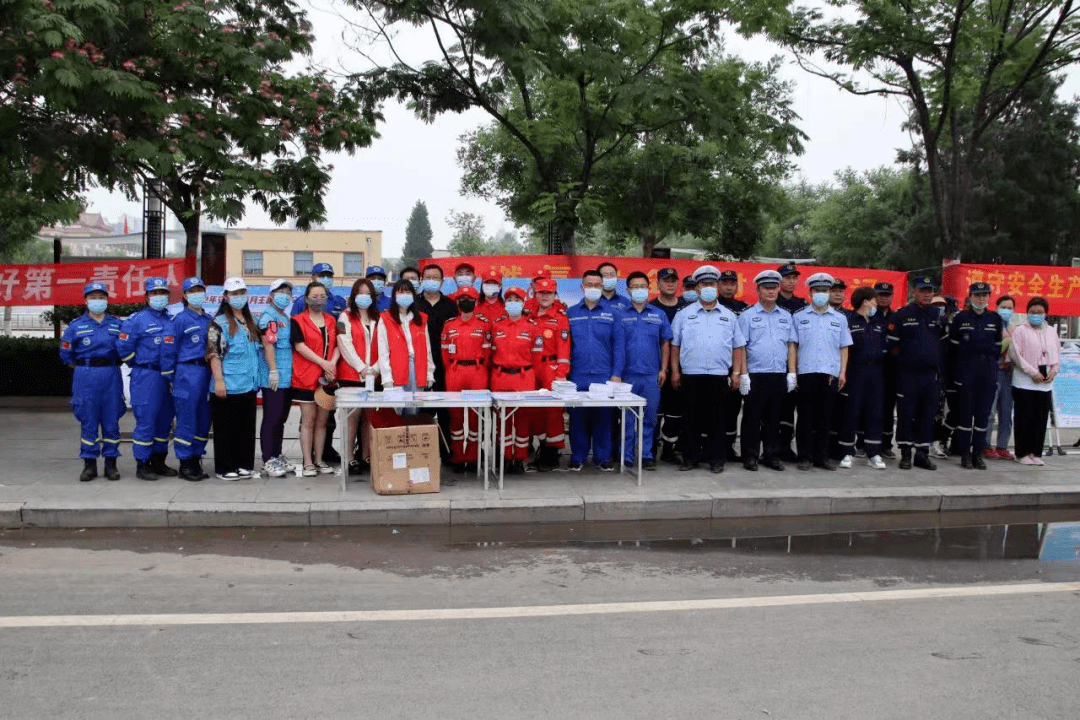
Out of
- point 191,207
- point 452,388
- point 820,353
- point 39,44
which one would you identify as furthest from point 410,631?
point 191,207

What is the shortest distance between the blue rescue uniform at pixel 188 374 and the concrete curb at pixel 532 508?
0.97 meters

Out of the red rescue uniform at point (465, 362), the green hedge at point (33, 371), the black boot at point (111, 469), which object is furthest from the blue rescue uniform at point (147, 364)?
the green hedge at point (33, 371)

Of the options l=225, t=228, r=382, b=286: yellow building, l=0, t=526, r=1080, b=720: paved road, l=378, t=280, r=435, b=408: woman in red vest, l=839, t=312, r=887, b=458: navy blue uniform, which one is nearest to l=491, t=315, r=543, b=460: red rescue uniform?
l=378, t=280, r=435, b=408: woman in red vest

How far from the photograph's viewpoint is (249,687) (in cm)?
391

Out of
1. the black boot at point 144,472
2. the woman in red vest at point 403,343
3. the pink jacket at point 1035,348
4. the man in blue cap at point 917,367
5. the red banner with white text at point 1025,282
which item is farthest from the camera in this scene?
the red banner with white text at point 1025,282

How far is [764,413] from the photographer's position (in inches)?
361

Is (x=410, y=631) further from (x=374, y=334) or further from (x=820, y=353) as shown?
(x=820, y=353)

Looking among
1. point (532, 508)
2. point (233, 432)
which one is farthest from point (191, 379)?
point (532, 508)

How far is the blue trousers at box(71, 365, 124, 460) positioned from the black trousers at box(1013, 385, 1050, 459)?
31.7 ft

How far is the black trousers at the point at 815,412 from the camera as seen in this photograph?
8.93 m

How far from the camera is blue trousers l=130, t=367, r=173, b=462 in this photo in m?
7.91

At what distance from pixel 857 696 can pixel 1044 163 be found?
107 feet

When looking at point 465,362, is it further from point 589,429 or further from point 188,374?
point 188,374

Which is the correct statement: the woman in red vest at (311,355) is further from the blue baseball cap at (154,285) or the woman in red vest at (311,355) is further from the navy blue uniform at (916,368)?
the navy blue uniform at (916,368)
